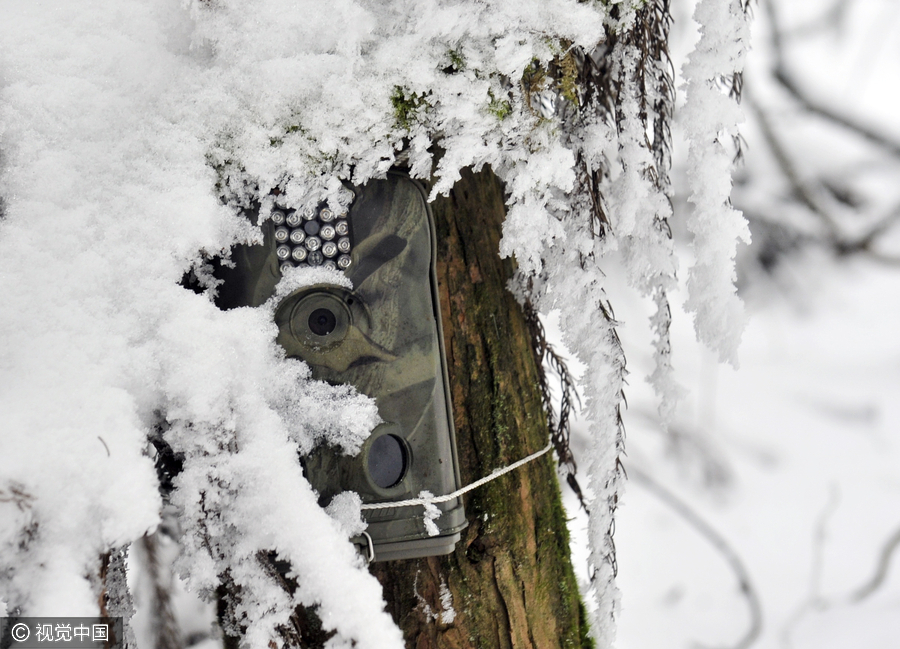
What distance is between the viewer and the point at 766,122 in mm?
2293

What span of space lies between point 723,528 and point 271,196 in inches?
103

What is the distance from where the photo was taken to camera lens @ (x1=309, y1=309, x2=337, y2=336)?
0.85 meters

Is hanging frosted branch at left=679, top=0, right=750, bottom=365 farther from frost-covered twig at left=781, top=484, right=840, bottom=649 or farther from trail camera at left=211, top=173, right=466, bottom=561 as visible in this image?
frost-covered twig at left=781, top=484, right=840, bottom=649

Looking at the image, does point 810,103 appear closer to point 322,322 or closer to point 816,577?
point 816,577

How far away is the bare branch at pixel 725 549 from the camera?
8.88 ft

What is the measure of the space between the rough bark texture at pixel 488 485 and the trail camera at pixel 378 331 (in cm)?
8

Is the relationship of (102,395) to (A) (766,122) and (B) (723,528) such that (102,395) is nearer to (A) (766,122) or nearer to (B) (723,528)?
(A) (766,122)

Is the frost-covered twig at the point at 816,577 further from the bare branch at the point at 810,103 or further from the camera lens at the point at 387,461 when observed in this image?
the camera lens at the point at 387,461

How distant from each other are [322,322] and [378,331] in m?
0.07

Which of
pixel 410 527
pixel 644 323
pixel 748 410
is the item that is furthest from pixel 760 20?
pixel 410 527

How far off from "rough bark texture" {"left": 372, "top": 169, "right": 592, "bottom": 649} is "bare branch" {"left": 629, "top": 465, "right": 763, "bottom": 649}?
1.80 m

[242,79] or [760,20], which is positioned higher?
[760,20]

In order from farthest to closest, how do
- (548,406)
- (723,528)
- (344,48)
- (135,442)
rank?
(723,528) < (548,406) < (344,48) < (135,442)

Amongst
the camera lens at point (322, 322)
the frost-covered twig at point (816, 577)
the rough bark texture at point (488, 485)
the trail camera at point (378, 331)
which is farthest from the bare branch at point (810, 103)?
the camera lens at point (322, 322)
